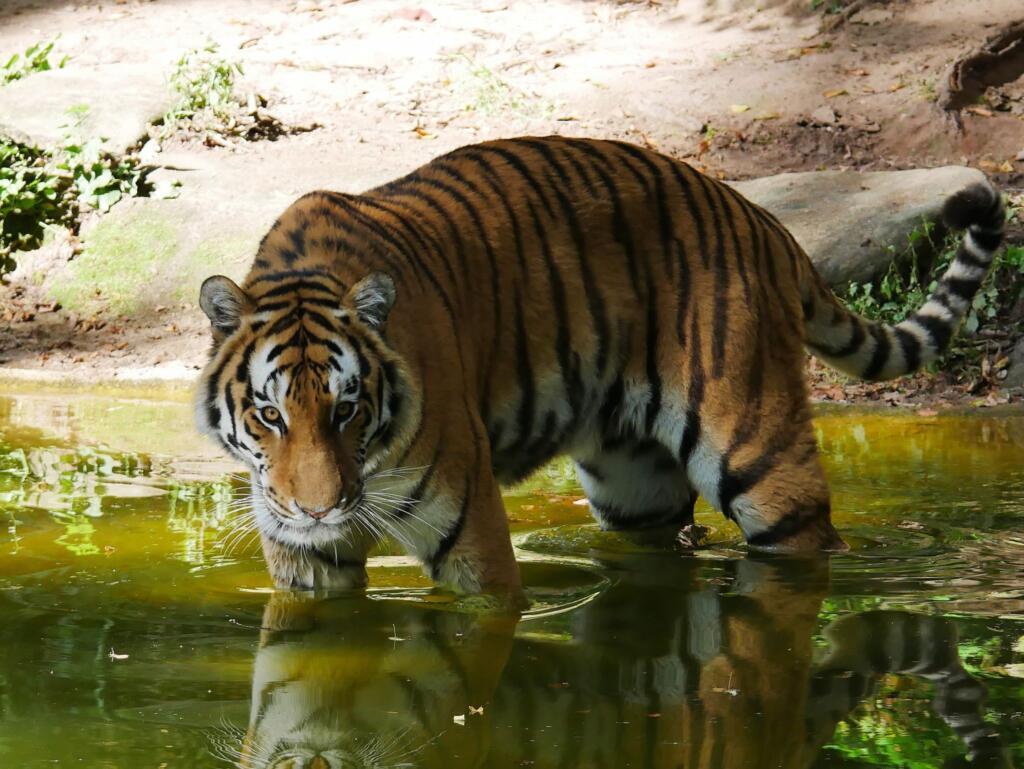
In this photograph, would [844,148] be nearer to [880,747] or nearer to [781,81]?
[781,81]

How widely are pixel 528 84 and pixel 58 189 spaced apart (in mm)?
3645

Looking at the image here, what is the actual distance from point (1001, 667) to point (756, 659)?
0.54 metres

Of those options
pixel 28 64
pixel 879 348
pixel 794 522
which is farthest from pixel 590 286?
pixel 28 64

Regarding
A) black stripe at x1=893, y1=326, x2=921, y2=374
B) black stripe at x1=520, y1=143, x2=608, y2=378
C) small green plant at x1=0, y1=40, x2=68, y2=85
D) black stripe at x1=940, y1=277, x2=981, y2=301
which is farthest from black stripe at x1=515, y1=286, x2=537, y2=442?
small green plant at x1=0, y1=40, x2=68, y2=85

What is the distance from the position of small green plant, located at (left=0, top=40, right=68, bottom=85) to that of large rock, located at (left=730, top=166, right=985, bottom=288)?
5.85 m

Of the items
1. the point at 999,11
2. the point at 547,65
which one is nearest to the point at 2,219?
the point at 547,65

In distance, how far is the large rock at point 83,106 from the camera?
9852mm

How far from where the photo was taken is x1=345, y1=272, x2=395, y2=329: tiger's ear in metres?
3.51

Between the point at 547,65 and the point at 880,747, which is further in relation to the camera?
the point at 547,65

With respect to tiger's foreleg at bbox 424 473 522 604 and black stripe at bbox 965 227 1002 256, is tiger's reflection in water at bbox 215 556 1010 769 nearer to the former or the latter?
tiger's foreleg at bbox 424 473 522 604

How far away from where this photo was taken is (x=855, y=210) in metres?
8.03

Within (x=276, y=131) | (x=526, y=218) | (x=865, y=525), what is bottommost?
(x=865, y=525)

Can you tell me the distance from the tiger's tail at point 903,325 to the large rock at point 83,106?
21.0 ft

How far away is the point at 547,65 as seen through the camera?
11500mm
